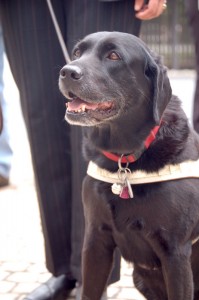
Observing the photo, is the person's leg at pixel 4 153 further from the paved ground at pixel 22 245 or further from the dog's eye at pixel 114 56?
the dog's eye at pixel 114 56

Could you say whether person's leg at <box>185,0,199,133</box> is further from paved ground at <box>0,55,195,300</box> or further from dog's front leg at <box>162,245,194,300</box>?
dog's front leg at <box>162,245,194,300</box>

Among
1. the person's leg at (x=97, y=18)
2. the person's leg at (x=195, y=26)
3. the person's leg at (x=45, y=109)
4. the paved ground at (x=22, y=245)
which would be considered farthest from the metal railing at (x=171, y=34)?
the person's leg at (x=97, y=18)

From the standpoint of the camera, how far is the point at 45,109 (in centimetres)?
300

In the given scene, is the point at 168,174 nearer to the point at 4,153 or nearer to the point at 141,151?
the point at 141,151

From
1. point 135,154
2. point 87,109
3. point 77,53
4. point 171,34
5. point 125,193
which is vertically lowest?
point 171,34

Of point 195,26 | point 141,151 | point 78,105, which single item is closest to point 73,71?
point 78,105

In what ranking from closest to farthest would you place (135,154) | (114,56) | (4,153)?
(114,56), (135,154), (4,153)

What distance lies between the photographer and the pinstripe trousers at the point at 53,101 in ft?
9.16

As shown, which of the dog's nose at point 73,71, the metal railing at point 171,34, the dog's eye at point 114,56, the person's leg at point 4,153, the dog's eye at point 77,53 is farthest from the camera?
the metal railing at point 171,34

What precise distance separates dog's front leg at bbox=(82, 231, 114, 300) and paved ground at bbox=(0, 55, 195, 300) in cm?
48

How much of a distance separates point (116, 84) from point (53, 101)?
0.68 meters

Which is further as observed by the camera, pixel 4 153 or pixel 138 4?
pixel 4 153

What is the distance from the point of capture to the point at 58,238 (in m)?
3.22

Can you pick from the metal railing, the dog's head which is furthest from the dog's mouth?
the metal railing
